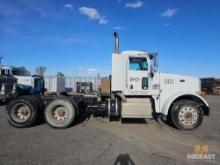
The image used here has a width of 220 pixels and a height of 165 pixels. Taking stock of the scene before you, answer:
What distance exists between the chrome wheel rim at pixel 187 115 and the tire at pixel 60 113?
158 inches

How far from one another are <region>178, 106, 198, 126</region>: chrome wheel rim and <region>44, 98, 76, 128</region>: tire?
4.01 metres

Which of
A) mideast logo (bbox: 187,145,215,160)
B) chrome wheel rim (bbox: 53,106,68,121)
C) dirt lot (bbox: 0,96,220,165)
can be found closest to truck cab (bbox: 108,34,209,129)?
dirt lot (bbox: 0,96,220,165)

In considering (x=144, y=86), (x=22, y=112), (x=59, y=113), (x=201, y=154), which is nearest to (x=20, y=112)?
(x=22, y=112)

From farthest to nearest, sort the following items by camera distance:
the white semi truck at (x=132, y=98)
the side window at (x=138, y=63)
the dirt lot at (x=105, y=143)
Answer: the side window at (x=138, y=63) → the white semi truck at (x=132, y=98) → the dirt lot at (x=105, y=143)

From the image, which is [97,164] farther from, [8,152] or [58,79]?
[58,79]

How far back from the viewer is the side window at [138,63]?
8320 mm

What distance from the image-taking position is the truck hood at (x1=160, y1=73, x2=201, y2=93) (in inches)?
325

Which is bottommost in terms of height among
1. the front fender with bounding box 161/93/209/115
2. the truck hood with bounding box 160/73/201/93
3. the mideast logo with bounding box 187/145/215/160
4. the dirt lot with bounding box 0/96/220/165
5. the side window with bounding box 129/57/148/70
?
the mideast logo with bounding box 187/145/215/160

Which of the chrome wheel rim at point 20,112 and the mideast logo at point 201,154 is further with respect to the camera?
the chrome wheel rim at point 20,112

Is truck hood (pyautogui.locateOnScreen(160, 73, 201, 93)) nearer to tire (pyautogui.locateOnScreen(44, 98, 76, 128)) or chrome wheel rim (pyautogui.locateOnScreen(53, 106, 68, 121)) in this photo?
tire (pyautogui.locateOnScreen(44, 98, 76, 128))

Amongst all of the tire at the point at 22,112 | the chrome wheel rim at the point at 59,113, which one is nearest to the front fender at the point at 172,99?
the chrome wheel rim at the point at 59,113

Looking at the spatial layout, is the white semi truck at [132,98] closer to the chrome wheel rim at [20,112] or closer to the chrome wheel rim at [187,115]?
the chrome wheel rim at [20,112]

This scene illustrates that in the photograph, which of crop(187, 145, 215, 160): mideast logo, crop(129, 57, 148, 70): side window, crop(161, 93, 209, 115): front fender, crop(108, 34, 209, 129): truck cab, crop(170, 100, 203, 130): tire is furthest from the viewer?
crop(129, 57, 148, 70): side window

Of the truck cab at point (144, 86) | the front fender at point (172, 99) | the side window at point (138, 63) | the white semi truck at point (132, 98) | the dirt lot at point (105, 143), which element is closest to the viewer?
the dirt lot at point (105, 143)
